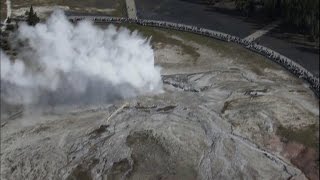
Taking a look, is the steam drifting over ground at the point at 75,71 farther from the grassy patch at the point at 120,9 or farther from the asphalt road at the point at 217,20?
the grassy patch at the point at 120,9

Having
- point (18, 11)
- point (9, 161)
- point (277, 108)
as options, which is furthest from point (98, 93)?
point (18, 11)

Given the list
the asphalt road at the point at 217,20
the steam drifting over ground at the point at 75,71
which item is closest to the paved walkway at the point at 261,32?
the asphalt road at the point at 217,20

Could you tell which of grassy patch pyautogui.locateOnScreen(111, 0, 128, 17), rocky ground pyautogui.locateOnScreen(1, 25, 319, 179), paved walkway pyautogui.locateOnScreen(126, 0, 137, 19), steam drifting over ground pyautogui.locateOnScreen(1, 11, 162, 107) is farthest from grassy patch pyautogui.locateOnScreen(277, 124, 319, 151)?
grassy patch pyautogui.locateOnScreen(111, 0, 128, 17)

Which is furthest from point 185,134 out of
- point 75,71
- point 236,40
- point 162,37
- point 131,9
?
point 131,9

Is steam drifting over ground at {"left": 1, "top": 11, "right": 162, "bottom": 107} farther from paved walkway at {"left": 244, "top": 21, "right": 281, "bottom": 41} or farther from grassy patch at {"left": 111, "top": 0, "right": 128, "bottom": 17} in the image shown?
grassy patch at {"left": 111, "top": 0, "right": 128, "bottom": 17}

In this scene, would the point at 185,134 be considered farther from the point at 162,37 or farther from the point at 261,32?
the point at 261,32

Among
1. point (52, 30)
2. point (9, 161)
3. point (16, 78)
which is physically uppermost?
point (52, 30)

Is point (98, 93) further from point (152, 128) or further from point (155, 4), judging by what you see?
point (155, 4)
